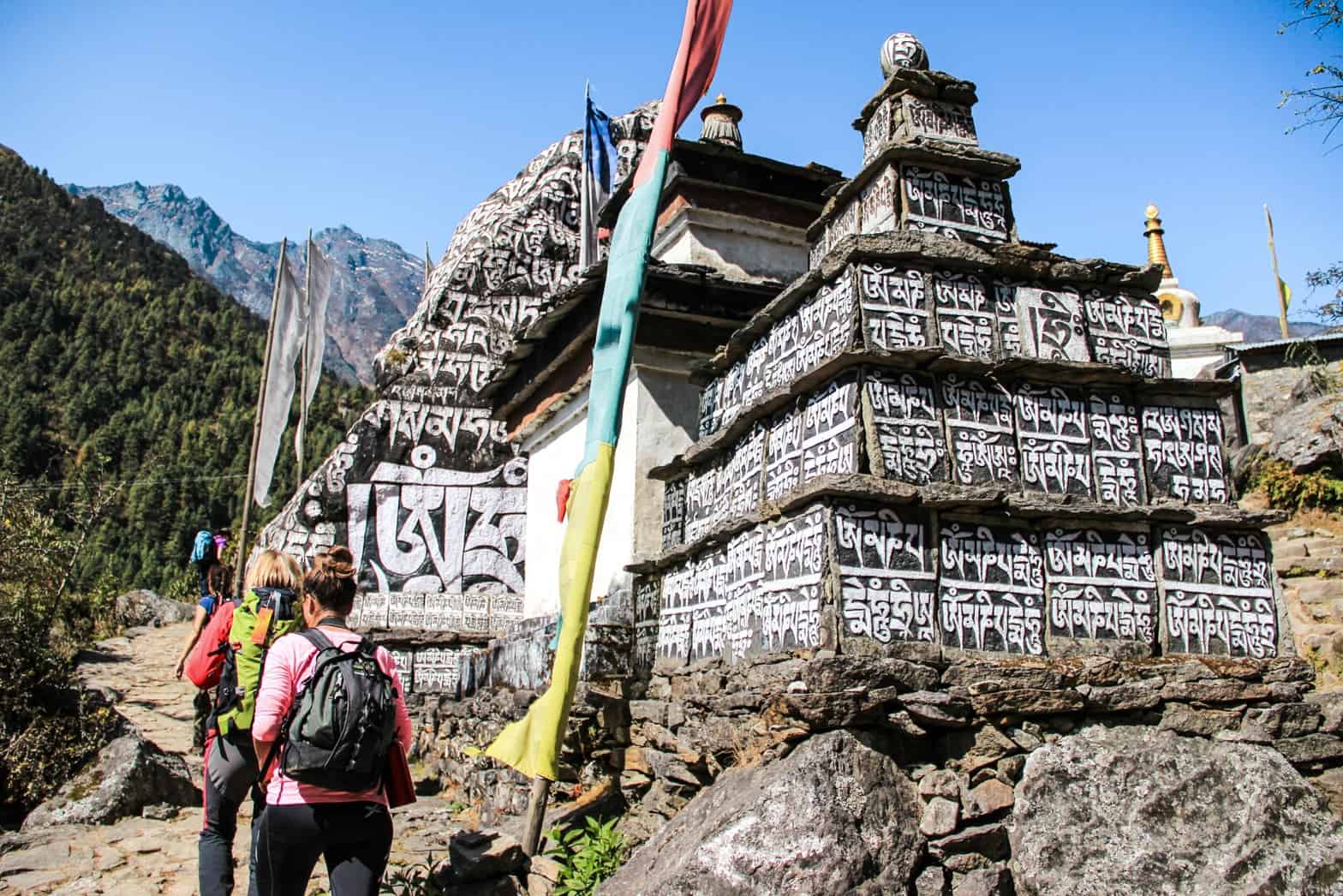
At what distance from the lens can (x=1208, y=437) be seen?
219 inches

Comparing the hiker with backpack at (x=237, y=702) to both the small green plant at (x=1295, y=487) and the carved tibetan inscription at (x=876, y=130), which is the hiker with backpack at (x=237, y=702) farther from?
the small green plant at (x=1295, y=487)

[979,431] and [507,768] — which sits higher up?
[979,431]

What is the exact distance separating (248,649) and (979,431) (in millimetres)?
3710

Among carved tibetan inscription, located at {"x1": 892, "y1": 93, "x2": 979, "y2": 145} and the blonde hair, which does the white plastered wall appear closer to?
carved tibetan inscription, located at {"x1": 892, "y1": 93, "x2": 979, "y2": 145}

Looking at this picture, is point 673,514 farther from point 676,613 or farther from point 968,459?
point 968,459

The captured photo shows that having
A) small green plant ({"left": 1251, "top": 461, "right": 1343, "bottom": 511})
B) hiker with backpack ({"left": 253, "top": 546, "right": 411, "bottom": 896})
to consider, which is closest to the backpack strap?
hiker with backpack ({"left": 253, "top": 546, "right": 411, "bottom": 896})

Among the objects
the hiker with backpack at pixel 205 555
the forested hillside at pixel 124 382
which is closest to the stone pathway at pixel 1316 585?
the hiker with backpack at pixel 205 555

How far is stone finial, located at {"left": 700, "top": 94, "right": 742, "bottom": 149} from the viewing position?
9.59 m

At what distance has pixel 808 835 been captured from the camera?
424 cm

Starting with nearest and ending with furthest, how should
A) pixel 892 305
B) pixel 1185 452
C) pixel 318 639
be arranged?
pixel 318 639 < pixel 892 305 < pixel 1185 452

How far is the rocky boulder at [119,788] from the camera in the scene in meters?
7.46

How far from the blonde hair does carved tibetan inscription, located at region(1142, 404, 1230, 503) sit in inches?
173

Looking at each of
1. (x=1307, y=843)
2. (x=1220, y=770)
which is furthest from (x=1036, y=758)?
(x=1307, y=843)

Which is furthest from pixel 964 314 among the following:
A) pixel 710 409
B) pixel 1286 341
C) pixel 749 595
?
pixel 1286 341
